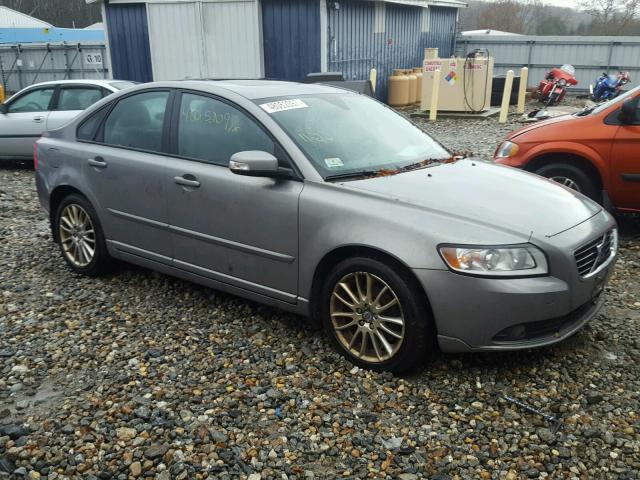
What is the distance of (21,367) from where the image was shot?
3664mm

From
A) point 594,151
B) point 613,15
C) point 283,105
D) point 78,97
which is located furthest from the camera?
point 613,15

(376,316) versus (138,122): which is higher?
(138,122)

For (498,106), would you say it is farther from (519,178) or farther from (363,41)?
(519,178)

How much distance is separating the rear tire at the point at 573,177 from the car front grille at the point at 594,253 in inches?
89.4

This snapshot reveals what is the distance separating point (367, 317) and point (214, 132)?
1685 mm

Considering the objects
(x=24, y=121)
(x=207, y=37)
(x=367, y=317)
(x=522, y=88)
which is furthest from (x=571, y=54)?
(x=367, y=317)

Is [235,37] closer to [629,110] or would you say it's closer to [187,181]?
[629,110]

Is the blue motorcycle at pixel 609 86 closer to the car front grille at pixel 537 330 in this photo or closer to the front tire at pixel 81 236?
the car front grille at pixel 537 330

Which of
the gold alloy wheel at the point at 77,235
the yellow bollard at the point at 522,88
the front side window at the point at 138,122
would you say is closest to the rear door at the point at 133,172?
the front side window at the point at 138,122

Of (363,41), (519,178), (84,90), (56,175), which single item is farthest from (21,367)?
(363,41)

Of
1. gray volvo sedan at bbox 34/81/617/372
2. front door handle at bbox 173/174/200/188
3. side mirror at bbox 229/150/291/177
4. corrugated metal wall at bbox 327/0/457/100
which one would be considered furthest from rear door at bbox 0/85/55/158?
corrugated metal wall at bbox 327/0/457/100

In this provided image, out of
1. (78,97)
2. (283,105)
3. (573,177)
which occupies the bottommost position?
(573,177)

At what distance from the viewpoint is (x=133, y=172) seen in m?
4.46

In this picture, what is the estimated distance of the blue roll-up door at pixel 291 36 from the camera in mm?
14977
